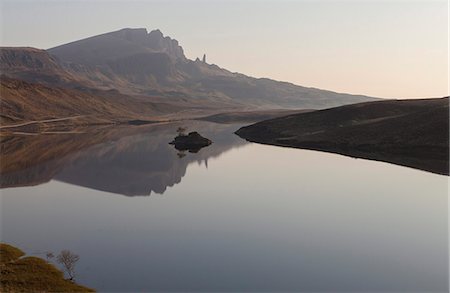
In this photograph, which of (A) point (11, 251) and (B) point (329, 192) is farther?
(B) point (329, 192)

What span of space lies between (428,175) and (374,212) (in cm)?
3056

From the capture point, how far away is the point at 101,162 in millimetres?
99188

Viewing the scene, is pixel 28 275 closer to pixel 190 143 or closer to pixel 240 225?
pixel 240 225

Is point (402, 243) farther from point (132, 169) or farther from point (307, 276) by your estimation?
point (132, 169)

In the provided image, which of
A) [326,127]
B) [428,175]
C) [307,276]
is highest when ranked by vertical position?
[326,127]

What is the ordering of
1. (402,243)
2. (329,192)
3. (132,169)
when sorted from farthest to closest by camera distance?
(132,169), (329,192), (402,243)

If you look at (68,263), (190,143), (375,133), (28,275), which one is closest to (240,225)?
(68,263)

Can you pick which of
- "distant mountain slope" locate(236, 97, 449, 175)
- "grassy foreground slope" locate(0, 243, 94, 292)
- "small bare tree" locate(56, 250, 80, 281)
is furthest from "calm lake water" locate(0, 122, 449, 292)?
"distant mountain slope" locate(236, 97, 449, 175)

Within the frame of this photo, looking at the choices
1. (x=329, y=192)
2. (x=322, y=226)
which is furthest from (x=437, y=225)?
(x=329, y=192)

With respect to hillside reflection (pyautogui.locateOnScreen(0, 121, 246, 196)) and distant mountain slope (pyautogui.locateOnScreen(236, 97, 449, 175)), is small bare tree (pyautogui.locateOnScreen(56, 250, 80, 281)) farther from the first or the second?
distant mountain slope (pyautogui.locateOnScreen(236, 97, 449, 175))

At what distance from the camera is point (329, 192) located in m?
64.6

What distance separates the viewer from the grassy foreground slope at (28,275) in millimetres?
29844

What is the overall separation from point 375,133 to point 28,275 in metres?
107

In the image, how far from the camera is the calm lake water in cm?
3272
